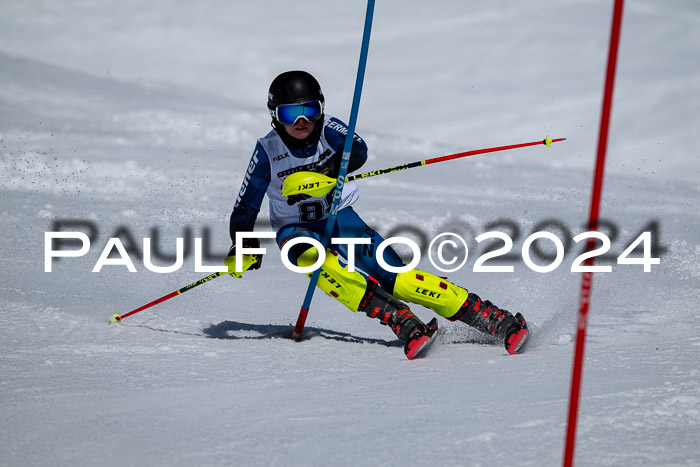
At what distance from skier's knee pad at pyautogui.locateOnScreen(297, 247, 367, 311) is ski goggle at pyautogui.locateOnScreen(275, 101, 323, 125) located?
26.1 inches

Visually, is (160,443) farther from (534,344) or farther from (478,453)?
(534,344)

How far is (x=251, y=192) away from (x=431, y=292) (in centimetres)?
111

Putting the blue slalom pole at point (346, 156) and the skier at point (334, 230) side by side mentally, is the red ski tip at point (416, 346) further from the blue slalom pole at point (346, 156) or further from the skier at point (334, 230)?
the blue slalom pole at point (346, 156)

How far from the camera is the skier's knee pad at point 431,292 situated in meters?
3.91

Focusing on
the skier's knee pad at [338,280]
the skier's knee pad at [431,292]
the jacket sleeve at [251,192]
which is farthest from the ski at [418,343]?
the jacket sleeve at [251,192]

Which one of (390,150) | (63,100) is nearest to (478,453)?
(390,150)

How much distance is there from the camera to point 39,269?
580 centimetres

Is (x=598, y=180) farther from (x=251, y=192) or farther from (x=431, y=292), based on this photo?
(x=251, y=192)

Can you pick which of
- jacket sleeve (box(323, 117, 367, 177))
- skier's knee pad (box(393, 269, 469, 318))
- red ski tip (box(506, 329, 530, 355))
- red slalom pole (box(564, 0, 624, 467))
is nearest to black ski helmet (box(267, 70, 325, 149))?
jacket sleeve (box(323, 117, 367, 177))

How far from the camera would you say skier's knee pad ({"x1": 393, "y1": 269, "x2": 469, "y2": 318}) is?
3906 millimetres

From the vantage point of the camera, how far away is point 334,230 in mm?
4164

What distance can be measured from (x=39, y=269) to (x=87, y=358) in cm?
243

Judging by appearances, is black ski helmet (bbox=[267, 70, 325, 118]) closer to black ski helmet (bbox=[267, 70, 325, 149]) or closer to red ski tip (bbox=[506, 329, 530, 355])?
black ski helmet (bbox=[267, 70, 325, 149])

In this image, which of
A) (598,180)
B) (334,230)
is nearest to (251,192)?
(334,230)
